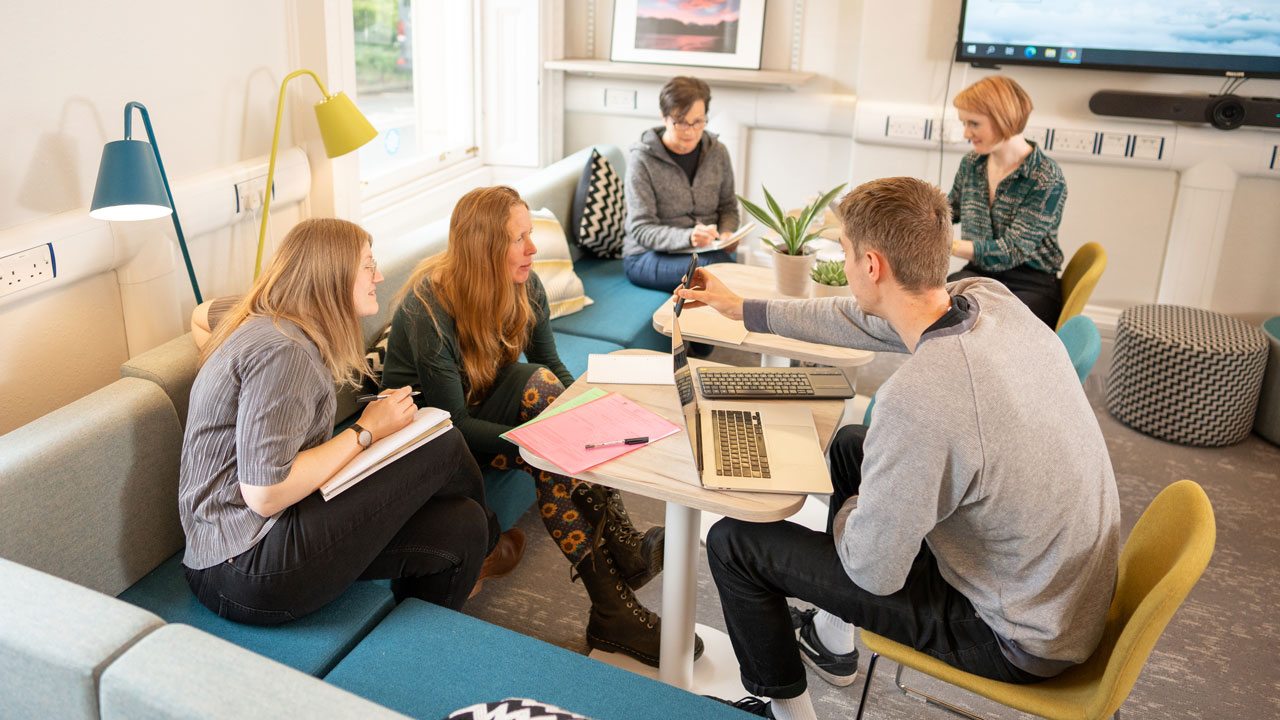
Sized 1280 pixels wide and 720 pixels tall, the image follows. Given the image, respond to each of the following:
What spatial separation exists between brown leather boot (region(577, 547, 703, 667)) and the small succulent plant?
3.52 feet

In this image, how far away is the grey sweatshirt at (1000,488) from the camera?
1.55 metres

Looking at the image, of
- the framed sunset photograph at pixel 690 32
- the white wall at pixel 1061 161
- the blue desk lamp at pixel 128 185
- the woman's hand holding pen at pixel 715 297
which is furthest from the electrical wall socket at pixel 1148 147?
the blue desk lamp at pixel 128 185

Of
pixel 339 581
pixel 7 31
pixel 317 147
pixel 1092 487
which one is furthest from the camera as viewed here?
pixel 317 147

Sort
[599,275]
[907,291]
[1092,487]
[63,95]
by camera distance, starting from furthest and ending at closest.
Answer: [599,275] < [63,95] < [907,291] < [1092,487]

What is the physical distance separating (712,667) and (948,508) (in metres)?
0.93

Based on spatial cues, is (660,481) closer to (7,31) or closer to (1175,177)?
(7,31)

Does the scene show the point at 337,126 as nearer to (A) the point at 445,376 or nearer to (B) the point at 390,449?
(A) the point at 445,376

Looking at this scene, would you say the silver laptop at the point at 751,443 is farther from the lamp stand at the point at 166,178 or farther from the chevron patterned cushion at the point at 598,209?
the chevron patterned cushion at the point at 598,209

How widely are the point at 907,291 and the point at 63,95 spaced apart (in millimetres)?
1889

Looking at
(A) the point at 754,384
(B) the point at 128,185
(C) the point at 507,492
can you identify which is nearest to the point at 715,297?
(A) the point at 754,384

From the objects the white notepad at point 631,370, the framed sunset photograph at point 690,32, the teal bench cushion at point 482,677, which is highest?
the framed sunset photograph at point 690,32

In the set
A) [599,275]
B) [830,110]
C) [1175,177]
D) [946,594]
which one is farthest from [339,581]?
[1175,177]

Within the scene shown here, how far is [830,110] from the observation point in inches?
176

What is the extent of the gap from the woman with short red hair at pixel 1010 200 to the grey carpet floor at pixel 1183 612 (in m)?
0.74
